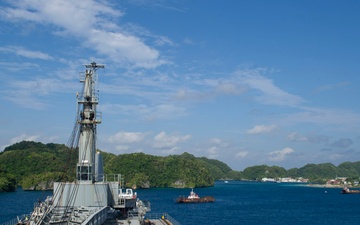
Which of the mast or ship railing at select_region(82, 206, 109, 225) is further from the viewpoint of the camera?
the mast

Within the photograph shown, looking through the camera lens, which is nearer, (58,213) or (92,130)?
(58,213)

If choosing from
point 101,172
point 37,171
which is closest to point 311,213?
point 101,172

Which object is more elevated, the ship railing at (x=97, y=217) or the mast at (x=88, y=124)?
the mast at (x=88, y=124)

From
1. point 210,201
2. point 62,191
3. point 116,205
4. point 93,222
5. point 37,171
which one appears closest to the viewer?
point 93,222

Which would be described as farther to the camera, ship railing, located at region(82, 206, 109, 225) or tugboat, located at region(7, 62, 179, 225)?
tugboat, located at region(7, 62, 179, 225)

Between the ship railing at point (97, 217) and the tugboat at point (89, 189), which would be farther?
the tugboat at point (89, 189)

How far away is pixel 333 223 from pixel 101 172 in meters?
60.5

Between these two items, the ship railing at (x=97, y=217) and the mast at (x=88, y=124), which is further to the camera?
the mast at (x=88, y=124)

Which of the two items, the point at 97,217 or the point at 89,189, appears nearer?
the point at 97,217

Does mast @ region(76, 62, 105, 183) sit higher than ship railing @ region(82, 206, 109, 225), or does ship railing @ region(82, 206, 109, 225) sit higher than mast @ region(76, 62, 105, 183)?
mast @ region(76, 62, 105, 183)

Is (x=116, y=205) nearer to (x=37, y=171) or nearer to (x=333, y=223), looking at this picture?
(x=333, y=223)

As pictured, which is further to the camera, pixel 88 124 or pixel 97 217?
pixel 88 124

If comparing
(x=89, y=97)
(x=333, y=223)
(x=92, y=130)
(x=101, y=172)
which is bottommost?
(x=333, y=223)

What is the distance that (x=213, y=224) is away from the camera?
8056 centimetres
